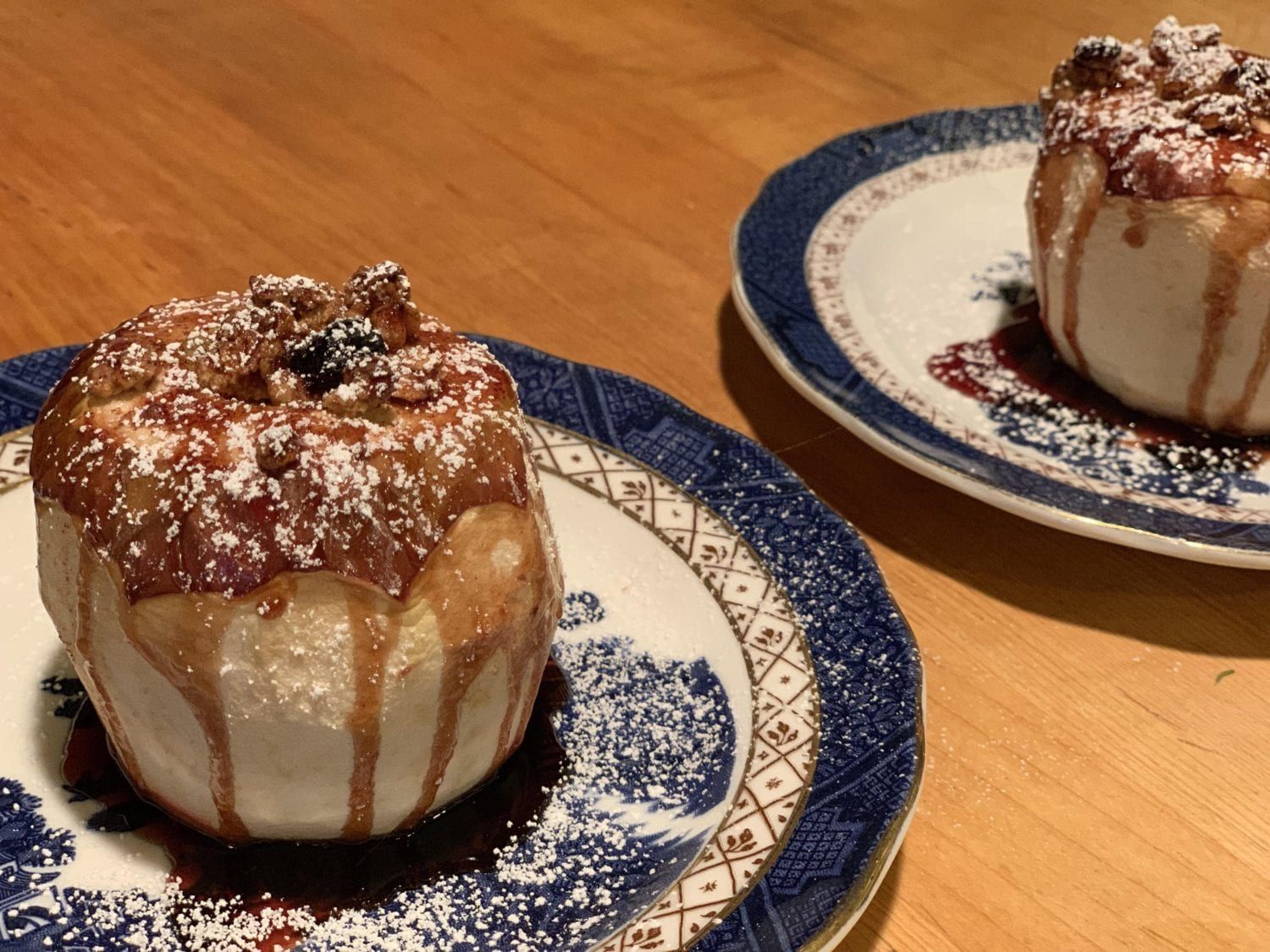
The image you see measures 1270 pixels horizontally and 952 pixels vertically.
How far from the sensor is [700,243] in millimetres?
1835

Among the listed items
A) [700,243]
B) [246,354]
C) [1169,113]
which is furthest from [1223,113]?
[246,354]

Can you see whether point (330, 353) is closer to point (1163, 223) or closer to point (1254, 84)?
point (1163, 223)

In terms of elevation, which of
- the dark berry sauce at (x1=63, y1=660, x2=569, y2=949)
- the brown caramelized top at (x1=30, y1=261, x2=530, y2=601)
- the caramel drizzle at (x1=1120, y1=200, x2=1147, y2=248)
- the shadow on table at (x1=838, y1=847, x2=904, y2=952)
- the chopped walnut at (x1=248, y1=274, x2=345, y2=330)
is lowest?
the dark berry sauce at (x1=63, y1=660, x2=569, y2=949)

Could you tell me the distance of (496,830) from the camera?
0.96m

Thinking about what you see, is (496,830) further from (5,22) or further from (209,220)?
(5,22)

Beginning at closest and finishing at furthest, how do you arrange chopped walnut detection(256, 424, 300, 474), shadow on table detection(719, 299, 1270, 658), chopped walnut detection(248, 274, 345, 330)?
chopped walnut detection(256, 424, 300, 474), chopped walnut detection(248, 274, 345, 330), shadow on table detection(719, 299, 1270, 658)

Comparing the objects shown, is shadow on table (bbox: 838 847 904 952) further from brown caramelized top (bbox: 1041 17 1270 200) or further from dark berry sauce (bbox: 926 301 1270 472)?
brown caramelized top (bbox: 1041 17 1270 200)

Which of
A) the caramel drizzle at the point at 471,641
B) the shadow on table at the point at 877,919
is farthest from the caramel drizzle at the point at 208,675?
the shadow on table at the point at 877,919

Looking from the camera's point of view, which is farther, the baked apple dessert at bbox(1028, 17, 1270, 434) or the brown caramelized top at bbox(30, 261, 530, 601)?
the baked apple dessert at bbox(1028, 17, 1270, 434)

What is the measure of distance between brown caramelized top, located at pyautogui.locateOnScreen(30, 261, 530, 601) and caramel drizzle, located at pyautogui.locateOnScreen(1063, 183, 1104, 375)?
2.43ft

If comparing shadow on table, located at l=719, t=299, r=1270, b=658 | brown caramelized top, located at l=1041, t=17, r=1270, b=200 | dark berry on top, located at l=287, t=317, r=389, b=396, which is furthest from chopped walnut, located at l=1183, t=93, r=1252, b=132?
dark berry on top, located at l=287, t=317, r=389, b=396

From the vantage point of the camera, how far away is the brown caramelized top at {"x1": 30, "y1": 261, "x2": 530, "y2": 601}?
2.69 feet

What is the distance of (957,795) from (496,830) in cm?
37

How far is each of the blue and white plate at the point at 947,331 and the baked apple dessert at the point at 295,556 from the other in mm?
525
